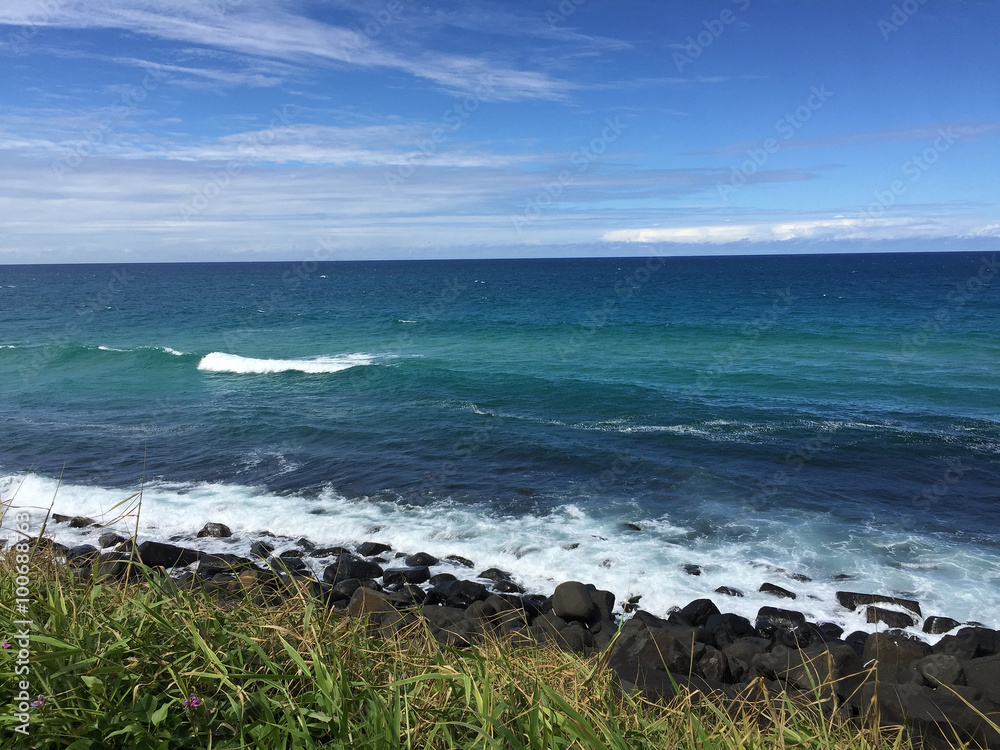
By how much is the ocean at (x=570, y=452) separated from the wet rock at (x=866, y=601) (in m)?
0.22

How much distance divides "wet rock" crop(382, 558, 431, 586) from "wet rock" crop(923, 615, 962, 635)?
7676 millimetres

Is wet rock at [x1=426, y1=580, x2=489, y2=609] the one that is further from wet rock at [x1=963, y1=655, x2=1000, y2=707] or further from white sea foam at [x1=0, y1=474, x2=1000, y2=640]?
wet rock at [x1=963, y1=655, x2=1000, y2=707]

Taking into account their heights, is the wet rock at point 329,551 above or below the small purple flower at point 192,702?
below

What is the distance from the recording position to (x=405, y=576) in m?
11.7

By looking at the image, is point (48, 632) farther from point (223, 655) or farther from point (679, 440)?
point (679, 440)

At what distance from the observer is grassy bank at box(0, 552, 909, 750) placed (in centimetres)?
276

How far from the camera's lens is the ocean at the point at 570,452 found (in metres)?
12.3

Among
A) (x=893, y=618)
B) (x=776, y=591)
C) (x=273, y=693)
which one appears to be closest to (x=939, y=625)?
(x=893, y=618)

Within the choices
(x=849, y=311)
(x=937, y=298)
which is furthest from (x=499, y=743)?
(x=937, y=298)

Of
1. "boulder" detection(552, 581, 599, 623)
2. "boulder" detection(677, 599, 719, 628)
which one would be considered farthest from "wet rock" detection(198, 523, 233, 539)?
"boulder" detection(677, 599, 719, 628)

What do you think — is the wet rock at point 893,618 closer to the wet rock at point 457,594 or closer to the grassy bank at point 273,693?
the wet rock at point 457,594

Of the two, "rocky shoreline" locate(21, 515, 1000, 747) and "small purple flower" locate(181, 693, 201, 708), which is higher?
"small purple flower" locate(181, 693, 201, 708)

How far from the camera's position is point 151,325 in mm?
50812

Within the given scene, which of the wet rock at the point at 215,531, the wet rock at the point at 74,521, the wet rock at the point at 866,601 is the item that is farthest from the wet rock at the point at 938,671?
the wet rock at the point at 74,521
